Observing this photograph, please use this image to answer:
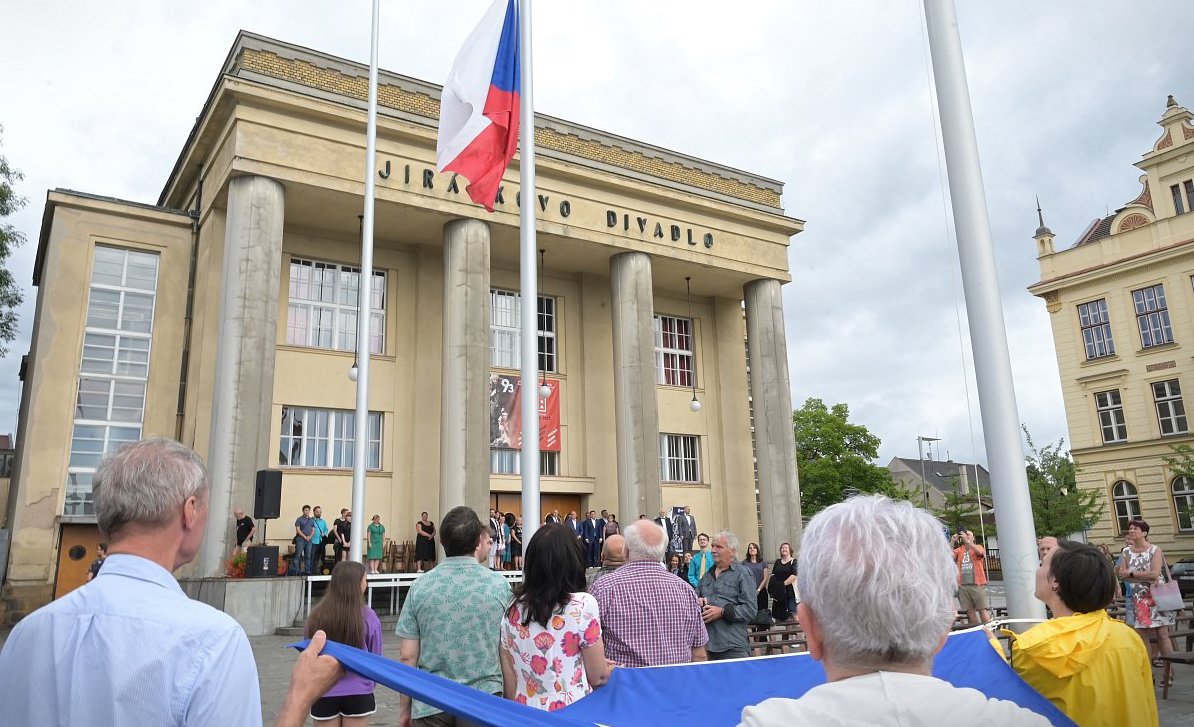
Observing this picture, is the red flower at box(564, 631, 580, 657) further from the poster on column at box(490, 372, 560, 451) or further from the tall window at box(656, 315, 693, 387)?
the tall window at box(656, 315, 693, 387)

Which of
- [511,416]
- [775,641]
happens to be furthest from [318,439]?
[775,641]

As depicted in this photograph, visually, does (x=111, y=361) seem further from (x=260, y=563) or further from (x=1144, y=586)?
(x=1144, y=586)

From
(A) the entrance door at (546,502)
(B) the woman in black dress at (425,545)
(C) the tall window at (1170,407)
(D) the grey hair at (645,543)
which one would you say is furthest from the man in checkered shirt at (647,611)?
(C) the tall window at (1170,407)

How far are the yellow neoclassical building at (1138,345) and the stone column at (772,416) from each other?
18074 mm

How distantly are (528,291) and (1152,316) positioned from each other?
126ft

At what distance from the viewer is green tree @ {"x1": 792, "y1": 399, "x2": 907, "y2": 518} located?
5494 centimetres

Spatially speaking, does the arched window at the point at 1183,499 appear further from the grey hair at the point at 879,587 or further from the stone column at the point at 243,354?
the grey hair at the point at 879,587

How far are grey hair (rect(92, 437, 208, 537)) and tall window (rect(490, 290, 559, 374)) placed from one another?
25.6 m

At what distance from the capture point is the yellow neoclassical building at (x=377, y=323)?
21.5 meters

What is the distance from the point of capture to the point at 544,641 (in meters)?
4.11

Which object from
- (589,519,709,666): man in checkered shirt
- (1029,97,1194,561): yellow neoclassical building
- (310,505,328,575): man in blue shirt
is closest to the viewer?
(589,519,709,666): man in checkered shirt

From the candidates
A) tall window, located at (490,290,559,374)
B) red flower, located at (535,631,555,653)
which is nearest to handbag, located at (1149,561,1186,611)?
red flower, located at (535,631,555,653)

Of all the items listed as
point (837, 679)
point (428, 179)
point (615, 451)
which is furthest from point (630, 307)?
point (837, 679)

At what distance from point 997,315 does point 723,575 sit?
293 cm
